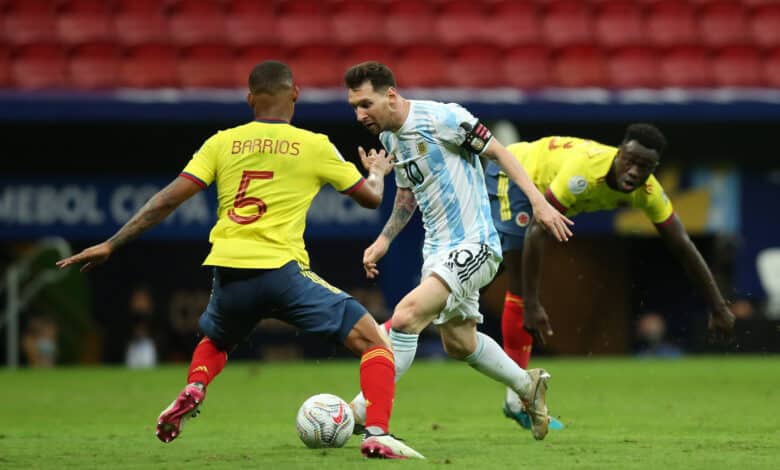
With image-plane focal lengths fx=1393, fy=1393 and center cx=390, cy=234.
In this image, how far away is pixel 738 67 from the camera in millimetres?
15750

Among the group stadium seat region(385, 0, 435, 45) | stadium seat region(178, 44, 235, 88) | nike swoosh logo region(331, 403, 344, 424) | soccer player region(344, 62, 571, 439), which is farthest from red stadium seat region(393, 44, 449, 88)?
nike swoosh logo region(331, 403, 344, 424)

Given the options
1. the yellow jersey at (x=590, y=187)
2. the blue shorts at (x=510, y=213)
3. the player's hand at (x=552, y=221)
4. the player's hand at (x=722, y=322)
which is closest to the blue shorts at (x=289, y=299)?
the player's hand at (x=552, y=221)

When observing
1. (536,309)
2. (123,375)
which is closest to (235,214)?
(536,309)

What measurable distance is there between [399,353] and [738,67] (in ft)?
33.4

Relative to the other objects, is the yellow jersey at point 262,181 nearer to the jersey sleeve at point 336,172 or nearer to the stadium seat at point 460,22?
the jersey sleeve at point 336,172

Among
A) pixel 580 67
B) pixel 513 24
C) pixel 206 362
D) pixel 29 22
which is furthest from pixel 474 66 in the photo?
pixel 206 362

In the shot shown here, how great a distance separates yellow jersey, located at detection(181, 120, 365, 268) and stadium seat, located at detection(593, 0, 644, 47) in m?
10.4

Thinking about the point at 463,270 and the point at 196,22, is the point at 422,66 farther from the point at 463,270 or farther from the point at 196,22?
the point at 463,270

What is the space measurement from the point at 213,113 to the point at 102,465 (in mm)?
7905

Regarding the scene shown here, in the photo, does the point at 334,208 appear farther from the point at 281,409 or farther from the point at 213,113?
the point at 281,409

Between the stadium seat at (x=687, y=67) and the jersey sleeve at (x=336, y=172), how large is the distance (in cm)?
1018

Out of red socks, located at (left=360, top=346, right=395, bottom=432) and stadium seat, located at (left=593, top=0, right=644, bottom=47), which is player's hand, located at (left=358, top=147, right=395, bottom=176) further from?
stadium seat, located at (left=593, top=0, right=644, bottom=47)

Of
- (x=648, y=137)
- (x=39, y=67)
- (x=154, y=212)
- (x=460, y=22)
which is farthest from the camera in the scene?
(x=460, y=22)

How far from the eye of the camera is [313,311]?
5.98 meters
